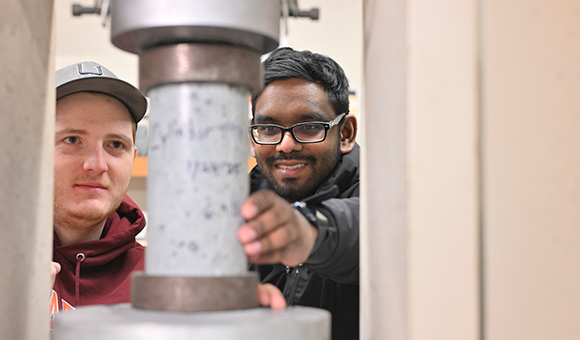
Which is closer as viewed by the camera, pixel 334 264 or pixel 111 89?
pixel 334 264

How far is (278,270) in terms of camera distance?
→ 1.55 meters

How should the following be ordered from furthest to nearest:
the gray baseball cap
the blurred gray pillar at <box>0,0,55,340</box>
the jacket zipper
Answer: the jacket zipper < the gray baseball cap < the blurred gray pillar at <box>0,0,55,340</box>

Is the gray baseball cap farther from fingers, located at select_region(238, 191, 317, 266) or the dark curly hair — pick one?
fingers, located at select_region(238, 191, 317, 266)

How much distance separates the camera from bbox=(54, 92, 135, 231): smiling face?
1327 mm

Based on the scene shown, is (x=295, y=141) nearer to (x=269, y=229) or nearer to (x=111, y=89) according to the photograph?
(x=111, y=89)

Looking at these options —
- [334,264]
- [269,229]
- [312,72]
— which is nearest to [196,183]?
[269,229]

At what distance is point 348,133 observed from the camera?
1734 mm

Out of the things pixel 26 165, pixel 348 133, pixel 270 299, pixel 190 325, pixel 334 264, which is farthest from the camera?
pixel 348 133

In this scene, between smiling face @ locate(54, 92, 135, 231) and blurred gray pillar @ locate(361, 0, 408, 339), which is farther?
smiling face @ locate(54, 92, 135, 231)

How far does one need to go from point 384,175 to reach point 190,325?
352mm

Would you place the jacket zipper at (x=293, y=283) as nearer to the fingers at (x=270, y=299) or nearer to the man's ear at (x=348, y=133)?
the man's ear at (x=348, y=133)

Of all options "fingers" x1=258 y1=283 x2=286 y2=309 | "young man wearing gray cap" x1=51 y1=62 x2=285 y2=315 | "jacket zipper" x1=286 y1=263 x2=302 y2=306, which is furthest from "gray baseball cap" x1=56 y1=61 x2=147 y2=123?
"fingers" x1=258 y1=283 x2=286 y2=309

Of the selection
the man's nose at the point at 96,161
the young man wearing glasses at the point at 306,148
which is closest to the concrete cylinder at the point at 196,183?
the young man wearing glasses at the point at 306,148

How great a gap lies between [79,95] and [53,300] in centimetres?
52
